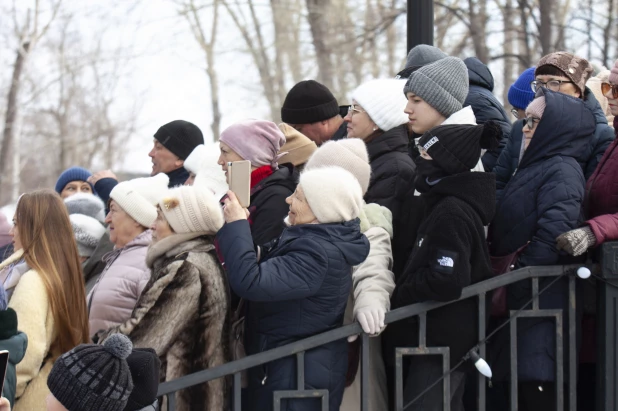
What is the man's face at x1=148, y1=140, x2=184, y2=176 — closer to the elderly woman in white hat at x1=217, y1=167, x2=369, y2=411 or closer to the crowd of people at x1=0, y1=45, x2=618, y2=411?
the crowd of people at x1=0, y1=45, x2=618, y2=411

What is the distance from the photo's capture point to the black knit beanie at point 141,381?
320 cm

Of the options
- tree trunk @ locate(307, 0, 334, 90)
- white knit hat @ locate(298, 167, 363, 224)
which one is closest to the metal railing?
white knit hat @ locate(298, 167, 363, 224)

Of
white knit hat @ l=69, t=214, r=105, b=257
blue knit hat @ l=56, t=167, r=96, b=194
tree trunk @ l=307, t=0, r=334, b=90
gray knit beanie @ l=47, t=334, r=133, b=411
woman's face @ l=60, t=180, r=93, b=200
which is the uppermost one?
gray knit beanie @ l=47, t=334, r=133, b=411

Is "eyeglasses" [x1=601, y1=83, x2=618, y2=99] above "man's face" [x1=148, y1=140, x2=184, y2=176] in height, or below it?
above

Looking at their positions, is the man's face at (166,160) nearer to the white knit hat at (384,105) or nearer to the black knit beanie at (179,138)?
the black knit beanie at (179,138)

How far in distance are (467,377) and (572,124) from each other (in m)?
1.41

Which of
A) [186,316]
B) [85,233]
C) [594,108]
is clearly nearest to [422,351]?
[186,316]

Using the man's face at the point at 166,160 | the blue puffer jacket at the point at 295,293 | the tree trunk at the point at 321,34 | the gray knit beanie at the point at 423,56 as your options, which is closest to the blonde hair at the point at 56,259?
the blue puffer jacket at the point at 295,293

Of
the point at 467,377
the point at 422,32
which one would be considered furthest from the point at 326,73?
the point at 467,377

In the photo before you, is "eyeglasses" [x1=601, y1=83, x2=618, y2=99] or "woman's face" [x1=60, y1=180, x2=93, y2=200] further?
"woman's face" [x1=60, y1=180, x2=93, y2=200]

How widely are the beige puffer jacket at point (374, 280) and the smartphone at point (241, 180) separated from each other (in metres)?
0.59

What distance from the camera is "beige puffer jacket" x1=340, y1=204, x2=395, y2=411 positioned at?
172 inches

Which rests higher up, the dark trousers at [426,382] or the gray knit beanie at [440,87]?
the gray knit beanie at [440,87]

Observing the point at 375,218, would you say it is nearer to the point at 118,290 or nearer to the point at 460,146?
the point at 460,146
